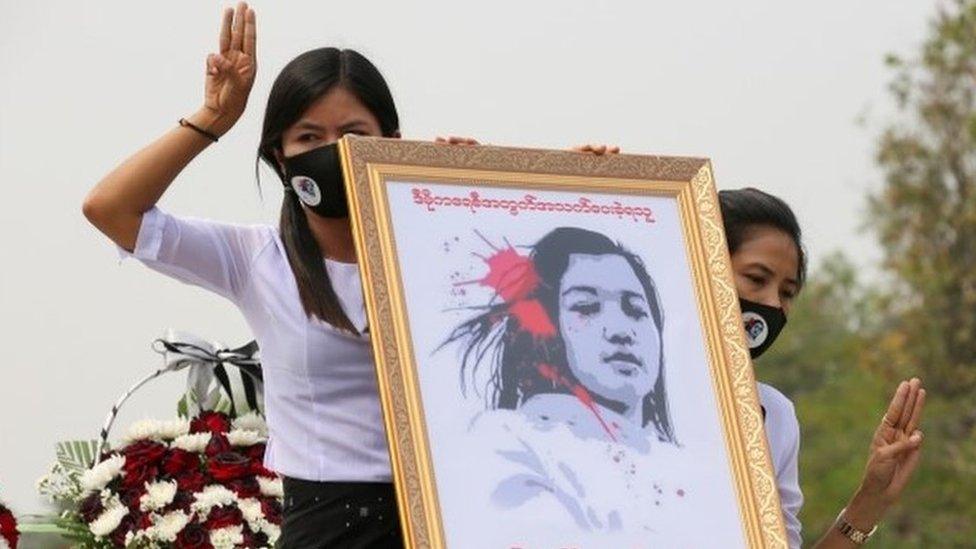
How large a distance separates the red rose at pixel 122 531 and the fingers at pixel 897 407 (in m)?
1.66

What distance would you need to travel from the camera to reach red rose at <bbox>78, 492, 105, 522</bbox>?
550 cm

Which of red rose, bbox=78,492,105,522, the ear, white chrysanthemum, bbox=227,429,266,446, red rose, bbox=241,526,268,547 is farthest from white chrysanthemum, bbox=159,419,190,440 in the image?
the ear

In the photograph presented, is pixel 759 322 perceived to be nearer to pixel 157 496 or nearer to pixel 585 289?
pixel 585 289

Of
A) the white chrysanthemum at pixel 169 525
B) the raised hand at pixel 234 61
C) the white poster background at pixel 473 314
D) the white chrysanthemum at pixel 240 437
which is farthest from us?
the white chrysanthemum at pixel 240 437

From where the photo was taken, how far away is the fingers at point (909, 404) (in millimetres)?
5145

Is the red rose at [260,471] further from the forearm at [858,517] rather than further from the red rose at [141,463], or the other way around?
the forearm at [858,517]

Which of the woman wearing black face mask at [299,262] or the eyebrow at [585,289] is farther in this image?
the eyebrow at [585,289]

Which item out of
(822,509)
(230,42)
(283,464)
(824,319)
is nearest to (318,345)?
(283,464)

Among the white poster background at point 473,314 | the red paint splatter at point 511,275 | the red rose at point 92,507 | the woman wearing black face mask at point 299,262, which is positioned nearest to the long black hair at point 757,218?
the white poster background at point 473,314

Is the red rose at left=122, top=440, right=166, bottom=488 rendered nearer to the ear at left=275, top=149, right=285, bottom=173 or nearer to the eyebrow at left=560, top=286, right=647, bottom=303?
the ear at left=275, top=149, right=285, bottom=173

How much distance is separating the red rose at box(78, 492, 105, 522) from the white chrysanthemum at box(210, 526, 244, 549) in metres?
0.30

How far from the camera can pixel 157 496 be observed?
5.43 metres

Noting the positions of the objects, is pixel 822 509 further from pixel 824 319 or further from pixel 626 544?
pixel 626 544

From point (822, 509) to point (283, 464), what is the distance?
23228mm
